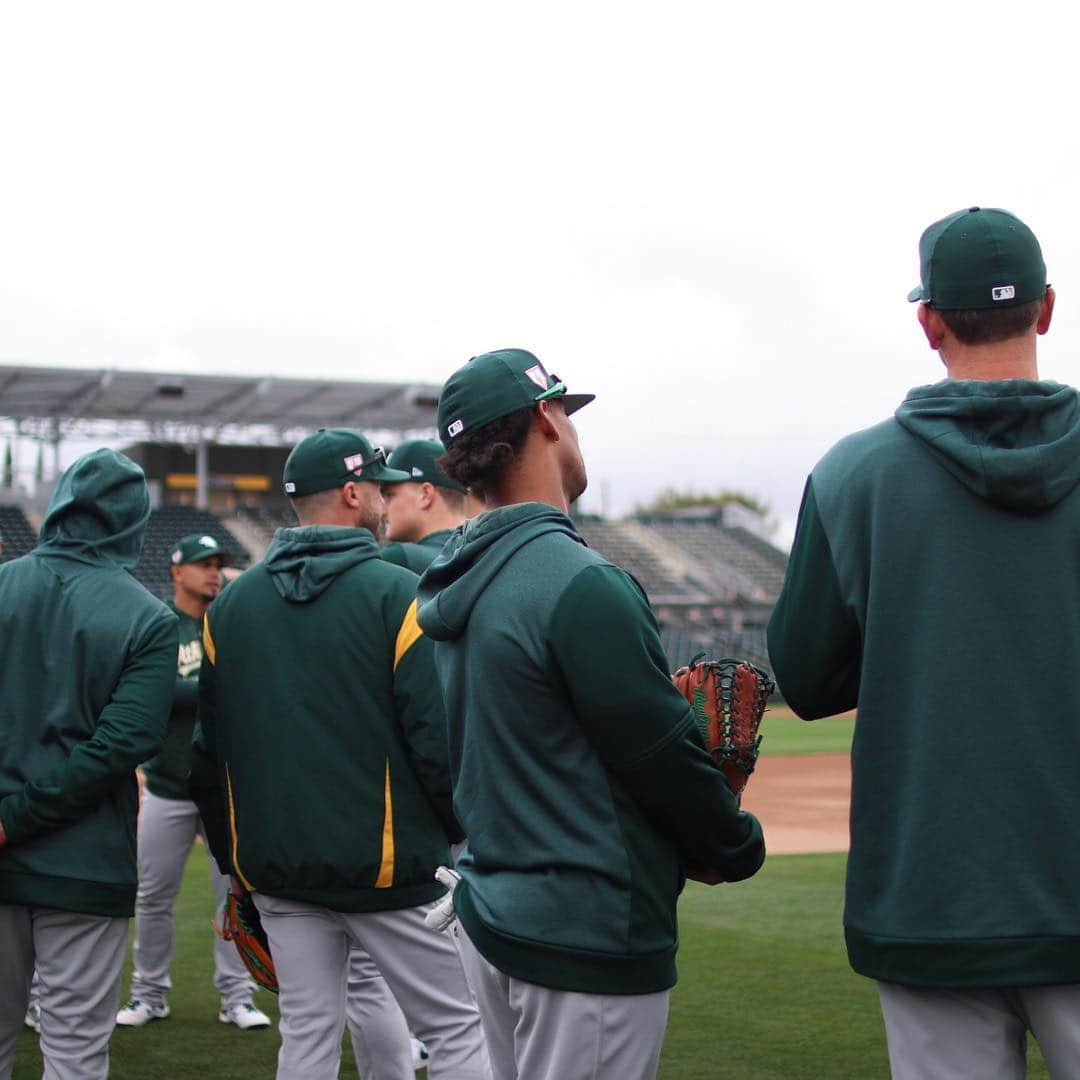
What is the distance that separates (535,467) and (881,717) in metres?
0.81

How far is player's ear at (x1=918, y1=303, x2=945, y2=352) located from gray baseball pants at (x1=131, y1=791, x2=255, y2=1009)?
4221mm

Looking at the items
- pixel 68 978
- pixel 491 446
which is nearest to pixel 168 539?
pixel 68 978

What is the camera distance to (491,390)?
8.13 feet

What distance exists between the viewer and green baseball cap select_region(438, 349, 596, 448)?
97.3 inches

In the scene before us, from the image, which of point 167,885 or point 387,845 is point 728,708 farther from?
point 167,885

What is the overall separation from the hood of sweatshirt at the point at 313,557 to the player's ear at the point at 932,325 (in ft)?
6.05

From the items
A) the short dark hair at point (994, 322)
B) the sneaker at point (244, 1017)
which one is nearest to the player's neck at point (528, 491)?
the short dark hair at point (994, 322)

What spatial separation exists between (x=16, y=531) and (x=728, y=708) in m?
31.0

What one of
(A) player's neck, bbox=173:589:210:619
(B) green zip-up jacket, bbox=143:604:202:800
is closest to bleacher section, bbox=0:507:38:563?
(A) player's neck, bbox=173:589:210:619

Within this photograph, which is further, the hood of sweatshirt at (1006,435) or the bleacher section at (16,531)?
the bleacher section at (16,531)

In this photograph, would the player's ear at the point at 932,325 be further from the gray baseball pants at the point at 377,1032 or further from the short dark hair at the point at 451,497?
the short dark hair at the point at 451,497

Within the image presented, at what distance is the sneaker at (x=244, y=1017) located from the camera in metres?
5.47

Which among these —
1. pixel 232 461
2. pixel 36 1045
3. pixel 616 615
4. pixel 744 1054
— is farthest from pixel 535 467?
pixel 232 461

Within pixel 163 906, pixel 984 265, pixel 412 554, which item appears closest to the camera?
pixel 984 265
